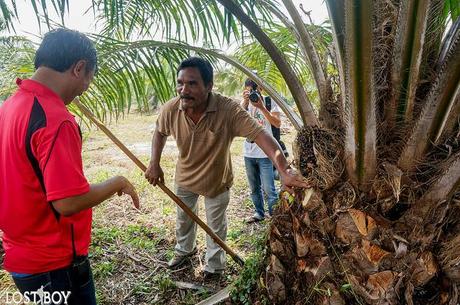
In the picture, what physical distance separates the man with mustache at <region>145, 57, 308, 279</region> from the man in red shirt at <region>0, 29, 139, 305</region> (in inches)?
48.1

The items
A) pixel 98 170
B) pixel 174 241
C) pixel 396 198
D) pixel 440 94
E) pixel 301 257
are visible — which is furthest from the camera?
pixel 98 170

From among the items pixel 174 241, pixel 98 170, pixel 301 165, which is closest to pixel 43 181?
pixel 301 165

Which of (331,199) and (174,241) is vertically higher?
(331,199)

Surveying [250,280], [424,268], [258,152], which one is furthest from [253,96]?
[424,268]

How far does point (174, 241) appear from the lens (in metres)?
3.79

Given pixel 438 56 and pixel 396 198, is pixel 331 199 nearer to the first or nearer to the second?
pixel 396 198

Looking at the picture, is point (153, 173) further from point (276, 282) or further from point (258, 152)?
point (276, 282)

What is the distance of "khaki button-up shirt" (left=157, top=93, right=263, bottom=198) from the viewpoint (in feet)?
9.05

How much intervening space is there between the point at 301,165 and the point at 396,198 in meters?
0.52

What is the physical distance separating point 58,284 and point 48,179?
1.83 ft

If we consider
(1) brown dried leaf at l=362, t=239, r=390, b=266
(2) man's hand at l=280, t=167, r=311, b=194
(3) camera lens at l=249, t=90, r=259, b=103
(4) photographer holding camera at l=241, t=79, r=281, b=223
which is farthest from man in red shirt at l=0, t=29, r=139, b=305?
(4) photographer holding camera at l=241, t=79, r=281, b=223

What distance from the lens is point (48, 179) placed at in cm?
127

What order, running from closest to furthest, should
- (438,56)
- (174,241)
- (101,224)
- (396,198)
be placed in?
(396,198), (438,56), (174,241), (101,224)

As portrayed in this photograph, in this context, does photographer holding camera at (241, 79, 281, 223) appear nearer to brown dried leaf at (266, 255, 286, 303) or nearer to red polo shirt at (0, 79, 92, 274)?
brown dried leaf at (266, 255, 286, 303)
